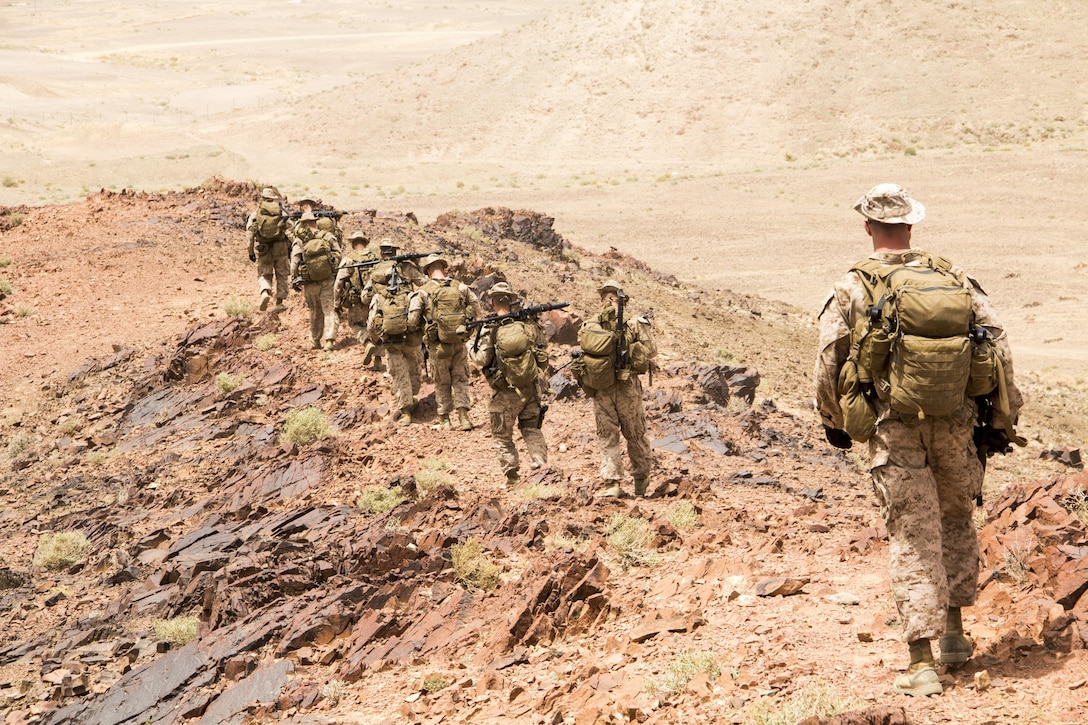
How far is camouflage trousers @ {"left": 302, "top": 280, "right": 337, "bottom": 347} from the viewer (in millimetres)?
16719

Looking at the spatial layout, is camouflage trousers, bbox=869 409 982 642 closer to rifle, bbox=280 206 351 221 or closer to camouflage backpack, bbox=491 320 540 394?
camouflage backpack, bbox=491 320 540 394

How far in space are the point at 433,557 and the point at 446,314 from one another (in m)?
4.90

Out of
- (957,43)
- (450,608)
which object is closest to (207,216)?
(450,608)

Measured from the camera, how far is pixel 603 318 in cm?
1046

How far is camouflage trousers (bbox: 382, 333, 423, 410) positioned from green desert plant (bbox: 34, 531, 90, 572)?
4036 mm

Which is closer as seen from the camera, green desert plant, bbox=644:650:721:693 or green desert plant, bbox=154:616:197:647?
green desert plant, bbox=644:650:721:693

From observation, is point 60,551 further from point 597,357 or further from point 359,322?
point 359,322

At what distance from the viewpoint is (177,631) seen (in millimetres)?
8906

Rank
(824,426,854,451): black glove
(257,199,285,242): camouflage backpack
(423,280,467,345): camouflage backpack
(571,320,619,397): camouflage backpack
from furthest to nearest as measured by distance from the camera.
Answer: (257,199,285,242): camouflage backpack
(423,280,467,345): camouflage backpack
(571,320,619,397): camouflage backpack
(824,426,854,451): black glove

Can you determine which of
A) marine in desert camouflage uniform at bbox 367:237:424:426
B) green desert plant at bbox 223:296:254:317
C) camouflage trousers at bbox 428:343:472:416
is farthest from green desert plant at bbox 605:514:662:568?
green desert plant at bbox 223:296:254:317

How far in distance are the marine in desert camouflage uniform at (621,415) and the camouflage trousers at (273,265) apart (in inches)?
363

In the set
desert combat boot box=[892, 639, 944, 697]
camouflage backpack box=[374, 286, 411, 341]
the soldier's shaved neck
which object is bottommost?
camouflage backpack box=[374, 286, 411, 341]

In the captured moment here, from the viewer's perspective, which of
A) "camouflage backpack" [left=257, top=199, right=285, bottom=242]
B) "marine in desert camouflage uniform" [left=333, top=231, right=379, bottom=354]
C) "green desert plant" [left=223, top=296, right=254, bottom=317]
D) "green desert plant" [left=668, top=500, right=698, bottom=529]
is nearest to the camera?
"green desert plant" [left=668, top=500, right=698, bottom=529]

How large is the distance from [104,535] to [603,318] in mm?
5580
